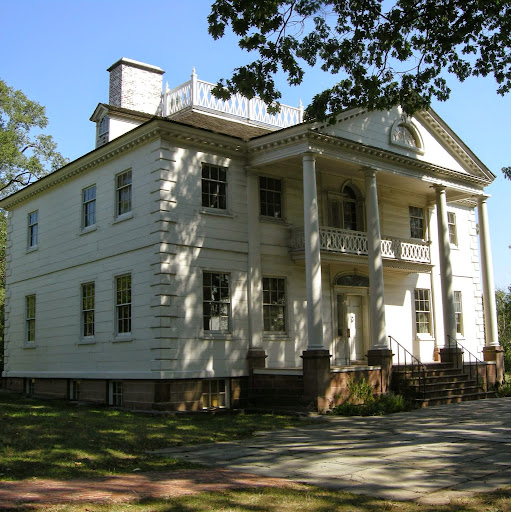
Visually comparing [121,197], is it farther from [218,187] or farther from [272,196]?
[272,196]

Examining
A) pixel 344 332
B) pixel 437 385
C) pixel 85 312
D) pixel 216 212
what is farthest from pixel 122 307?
pixel 437 385

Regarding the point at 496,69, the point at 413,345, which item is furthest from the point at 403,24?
the point at 413,345

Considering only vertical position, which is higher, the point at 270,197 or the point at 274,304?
the point at 270,197

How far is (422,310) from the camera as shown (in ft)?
80.3

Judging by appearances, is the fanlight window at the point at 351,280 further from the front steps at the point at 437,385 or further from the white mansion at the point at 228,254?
the front steps at the point at 437,385

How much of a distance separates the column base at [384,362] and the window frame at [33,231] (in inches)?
534

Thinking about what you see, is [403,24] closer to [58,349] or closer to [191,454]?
[191,454]

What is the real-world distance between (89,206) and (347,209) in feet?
28.9

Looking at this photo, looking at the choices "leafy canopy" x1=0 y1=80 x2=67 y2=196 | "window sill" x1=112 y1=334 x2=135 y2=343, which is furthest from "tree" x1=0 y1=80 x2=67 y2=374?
"window sill" x1=112 y1=334 x2=135 y2=343

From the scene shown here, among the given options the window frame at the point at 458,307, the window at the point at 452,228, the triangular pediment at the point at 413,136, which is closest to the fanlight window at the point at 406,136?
the triangular pediment at the point at 413,136

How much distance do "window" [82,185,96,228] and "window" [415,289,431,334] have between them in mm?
12217

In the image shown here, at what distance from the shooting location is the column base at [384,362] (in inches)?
727

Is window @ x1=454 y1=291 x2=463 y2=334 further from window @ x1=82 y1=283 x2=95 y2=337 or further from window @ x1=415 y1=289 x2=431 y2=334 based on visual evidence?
window @ x1=82 y1=283 x2=95 y2=337

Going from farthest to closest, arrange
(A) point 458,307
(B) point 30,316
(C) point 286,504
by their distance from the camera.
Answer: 1. (A) point 458,307
2. (B) point 30,316
3. (C) point 286,504
